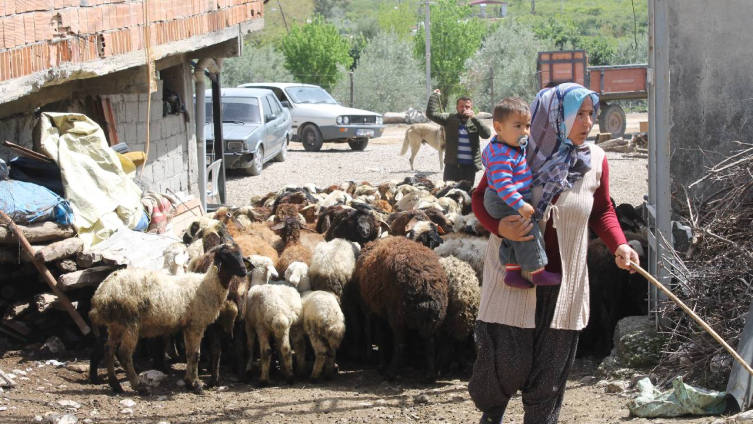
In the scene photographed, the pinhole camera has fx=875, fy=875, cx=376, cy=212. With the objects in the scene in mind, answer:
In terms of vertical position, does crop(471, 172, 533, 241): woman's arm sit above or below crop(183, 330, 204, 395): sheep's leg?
above

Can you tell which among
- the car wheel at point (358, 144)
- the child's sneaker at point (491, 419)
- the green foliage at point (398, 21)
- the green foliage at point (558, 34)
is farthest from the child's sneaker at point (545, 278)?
the green foliage at point (398, 21)

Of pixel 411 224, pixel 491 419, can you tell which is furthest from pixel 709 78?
pixel 491 419

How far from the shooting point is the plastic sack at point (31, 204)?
23.3ft

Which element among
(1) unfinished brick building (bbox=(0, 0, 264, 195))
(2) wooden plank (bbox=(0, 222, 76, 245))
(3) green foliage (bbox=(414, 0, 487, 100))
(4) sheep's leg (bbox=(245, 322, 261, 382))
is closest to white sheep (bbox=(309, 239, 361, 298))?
(4) sheep's leg (bbox=(245, 322, 261, 382))

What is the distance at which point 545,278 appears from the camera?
4113mm

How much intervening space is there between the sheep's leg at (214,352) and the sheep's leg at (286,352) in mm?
480

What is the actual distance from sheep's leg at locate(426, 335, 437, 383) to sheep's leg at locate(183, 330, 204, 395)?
5.77 ft

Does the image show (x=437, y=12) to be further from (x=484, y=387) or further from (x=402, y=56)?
(x=484, y=387)

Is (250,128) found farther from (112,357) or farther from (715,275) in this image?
(715,275)

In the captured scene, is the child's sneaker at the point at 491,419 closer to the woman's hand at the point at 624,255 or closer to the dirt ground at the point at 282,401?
the woman's hand at the point at 624,255

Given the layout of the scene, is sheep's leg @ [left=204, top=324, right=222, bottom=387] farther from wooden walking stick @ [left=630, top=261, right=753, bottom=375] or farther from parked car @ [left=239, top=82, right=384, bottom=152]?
parked car @ [left=239, top=82, right=384, bottom=152]

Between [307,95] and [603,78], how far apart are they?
8711mm

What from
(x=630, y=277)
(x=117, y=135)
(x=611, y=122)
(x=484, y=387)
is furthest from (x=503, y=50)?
(x=484, y=387)

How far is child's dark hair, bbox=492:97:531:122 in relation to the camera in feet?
13.5
